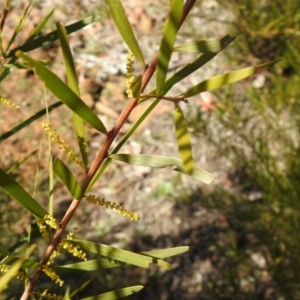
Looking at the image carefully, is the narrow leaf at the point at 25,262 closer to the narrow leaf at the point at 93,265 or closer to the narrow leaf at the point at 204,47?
the narrow leaf at the point at 93,265

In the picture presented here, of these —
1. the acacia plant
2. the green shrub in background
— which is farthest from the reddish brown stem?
the green shrub in background

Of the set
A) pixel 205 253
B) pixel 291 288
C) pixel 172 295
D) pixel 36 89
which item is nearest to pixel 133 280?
pixel 172 295

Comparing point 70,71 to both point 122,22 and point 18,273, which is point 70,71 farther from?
point 18,273

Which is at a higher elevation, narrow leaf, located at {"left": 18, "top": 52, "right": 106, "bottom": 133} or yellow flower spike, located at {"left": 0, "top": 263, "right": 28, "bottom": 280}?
narrow leaf, located at {"left": 18, "top": 52, "right": 106, "bottom": 133}

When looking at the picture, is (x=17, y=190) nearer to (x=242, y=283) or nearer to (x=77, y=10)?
(x=242, y=283)

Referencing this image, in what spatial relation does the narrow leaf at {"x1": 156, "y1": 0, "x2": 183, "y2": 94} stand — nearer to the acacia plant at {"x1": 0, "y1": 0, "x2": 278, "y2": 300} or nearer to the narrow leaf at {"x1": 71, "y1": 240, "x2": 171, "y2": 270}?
the acacia plant at {"x1": 0, "y1": 0, "x2": 278, "y2": 300}

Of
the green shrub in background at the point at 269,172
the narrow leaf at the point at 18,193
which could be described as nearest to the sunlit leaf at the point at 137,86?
the narrow leaf at the point at 18,193
